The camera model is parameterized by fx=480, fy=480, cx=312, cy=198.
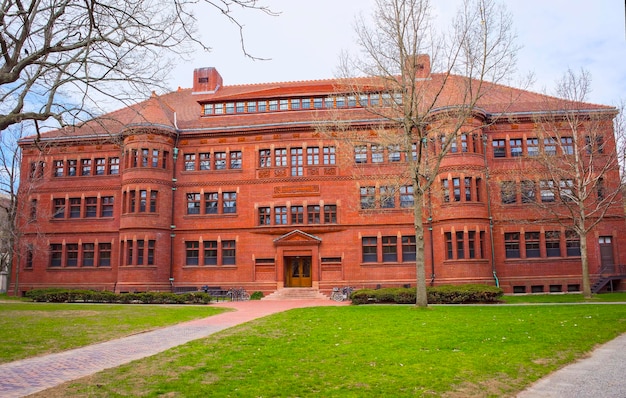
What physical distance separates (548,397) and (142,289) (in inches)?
1170

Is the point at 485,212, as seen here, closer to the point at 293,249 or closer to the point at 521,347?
the point at 293,249

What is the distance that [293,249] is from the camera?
33406 millimetres

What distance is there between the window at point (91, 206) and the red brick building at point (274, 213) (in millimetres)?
106

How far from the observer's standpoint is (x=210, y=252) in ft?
113

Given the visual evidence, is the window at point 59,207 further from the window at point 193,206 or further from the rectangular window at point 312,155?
the rectangular window at point 312,155

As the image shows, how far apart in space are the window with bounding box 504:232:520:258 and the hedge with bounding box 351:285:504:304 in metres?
8.34

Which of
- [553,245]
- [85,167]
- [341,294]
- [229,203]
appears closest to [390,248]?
[341,294]

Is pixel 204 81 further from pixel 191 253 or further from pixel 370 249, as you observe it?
pixel 370 249

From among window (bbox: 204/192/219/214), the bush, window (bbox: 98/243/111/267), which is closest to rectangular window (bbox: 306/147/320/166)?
window (bbox: 204/192/219/214)

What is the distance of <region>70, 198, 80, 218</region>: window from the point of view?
36.2 metres

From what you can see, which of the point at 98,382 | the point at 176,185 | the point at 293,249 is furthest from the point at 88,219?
the point at 98,382

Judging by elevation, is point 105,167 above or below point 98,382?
above

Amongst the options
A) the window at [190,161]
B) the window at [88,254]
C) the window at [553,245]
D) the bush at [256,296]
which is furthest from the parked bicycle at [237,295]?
the window at [553,245]

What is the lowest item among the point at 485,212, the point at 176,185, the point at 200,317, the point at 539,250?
the point at 200,317
